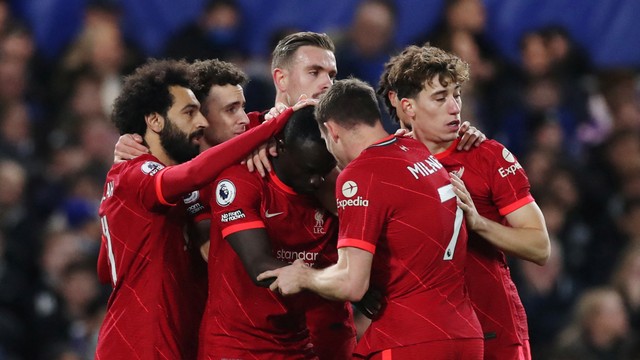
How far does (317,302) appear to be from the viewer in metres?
6.22

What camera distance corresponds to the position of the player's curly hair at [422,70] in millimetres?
6195

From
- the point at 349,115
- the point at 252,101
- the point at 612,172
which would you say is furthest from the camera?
the point at 612,172

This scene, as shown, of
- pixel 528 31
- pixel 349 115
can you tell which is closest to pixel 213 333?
pixel 349 115

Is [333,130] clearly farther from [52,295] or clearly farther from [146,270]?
[52,295]

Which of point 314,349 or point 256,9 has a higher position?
point 256,9

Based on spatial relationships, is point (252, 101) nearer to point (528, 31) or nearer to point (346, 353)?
point (528, 31)

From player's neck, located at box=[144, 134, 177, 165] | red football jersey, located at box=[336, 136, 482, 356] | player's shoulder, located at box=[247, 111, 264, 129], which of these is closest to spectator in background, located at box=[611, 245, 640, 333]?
player's shoulder, located at box=[247, 111, 264, 129]

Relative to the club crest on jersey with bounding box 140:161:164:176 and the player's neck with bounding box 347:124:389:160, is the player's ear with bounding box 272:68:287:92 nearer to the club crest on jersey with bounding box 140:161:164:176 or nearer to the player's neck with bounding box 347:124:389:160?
the club crest on jersey with bounding box 140:161:164:176

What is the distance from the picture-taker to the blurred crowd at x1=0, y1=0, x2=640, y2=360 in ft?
31.1

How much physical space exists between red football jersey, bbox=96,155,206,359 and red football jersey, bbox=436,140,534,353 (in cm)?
135

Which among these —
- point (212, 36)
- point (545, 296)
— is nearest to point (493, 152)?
point (545, 296)

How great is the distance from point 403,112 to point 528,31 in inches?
208

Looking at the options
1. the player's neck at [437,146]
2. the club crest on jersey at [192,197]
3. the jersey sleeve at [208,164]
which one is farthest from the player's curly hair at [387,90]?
the club crest on jersey at [192,197]

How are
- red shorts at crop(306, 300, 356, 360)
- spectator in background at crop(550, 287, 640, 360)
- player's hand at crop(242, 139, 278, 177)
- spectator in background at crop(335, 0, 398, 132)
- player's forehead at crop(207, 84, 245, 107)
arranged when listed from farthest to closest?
spectator in background at crop(335, 0, 398, 132), spectator in background at crop(550, 287, 640, 360), player's forehead at crop(207, 84, 245, 107), red shorts at crop(306, 300, 356, 360), player's hand at crop(242, 139, 278, 177)
